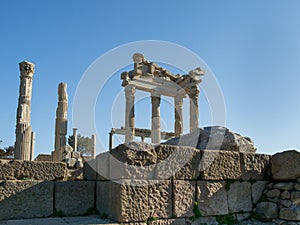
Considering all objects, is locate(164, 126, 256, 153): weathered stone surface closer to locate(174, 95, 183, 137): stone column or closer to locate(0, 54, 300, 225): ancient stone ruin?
locate(0, 54, 300, 225): ancient stone ruin

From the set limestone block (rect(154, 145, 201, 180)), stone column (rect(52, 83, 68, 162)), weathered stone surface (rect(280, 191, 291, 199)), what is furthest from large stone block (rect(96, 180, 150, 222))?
stone column (rect(52, 83, 68, 162))

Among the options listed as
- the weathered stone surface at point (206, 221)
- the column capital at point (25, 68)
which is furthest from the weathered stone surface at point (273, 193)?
the column capital at point (25, 68)

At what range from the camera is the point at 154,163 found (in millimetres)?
4113

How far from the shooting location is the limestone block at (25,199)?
407 cm

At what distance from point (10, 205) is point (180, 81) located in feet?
69.0

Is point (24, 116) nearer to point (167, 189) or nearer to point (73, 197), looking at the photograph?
point (73, 197)

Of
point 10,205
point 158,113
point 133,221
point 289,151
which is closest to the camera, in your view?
point 133,221

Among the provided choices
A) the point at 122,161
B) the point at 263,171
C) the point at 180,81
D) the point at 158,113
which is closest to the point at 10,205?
→ the point at 122,161

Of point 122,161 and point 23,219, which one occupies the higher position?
point 122,161

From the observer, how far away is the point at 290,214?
440 centimetres

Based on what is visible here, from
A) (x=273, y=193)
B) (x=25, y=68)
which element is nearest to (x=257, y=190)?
(x=273, y=193)

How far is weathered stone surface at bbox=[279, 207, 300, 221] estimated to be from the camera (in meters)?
4.35

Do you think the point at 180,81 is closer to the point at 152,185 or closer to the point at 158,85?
the point at 158,85

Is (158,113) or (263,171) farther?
(158,113)
